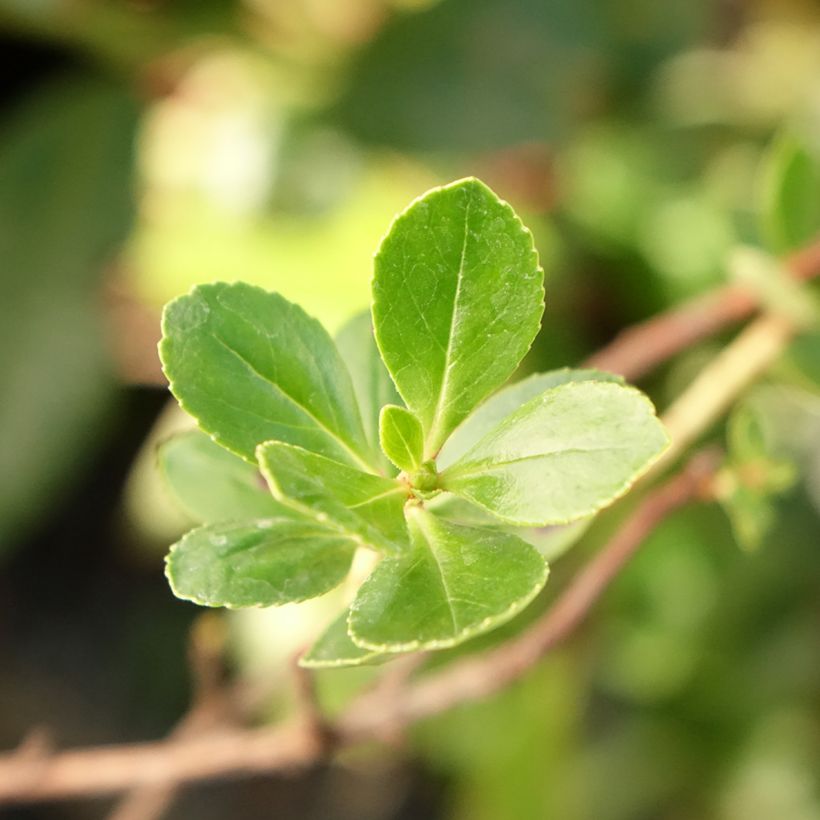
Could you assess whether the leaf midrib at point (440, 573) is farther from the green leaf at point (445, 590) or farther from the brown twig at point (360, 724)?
the brown twig at point (360, 724)

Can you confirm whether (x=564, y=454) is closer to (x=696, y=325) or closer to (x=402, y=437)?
(x=402, y=437)

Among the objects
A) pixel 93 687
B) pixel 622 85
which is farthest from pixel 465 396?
pixel 93 687

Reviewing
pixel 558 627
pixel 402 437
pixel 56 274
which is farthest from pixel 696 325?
pixel 56 274

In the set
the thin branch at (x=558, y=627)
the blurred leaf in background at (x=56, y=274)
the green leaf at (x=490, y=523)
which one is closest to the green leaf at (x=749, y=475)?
the thin branch at (x=558, y=627)

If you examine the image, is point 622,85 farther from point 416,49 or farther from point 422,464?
point 422,464

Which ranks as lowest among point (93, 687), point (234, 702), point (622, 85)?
point (93, 687)
